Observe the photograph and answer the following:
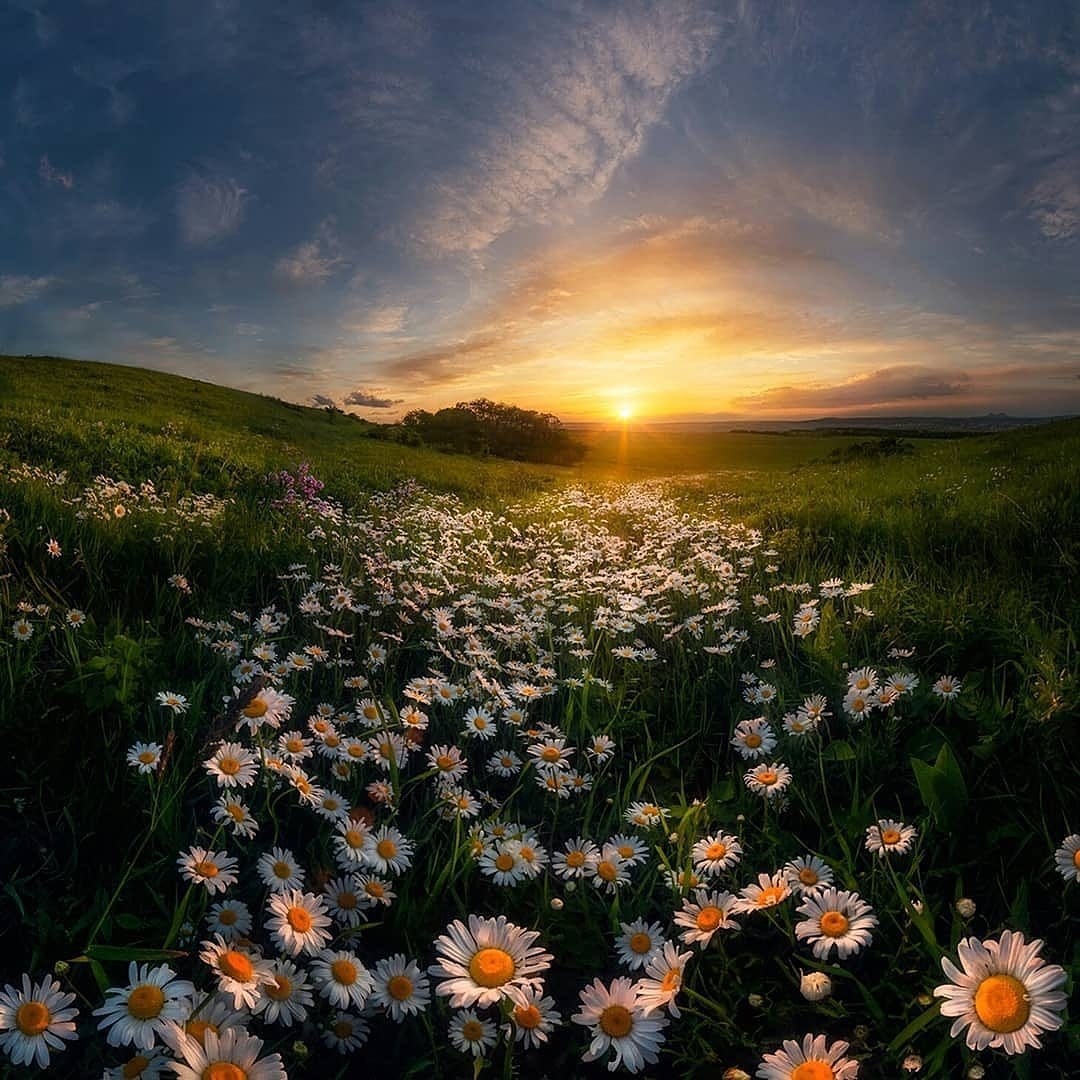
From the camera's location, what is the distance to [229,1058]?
1447 millimetres

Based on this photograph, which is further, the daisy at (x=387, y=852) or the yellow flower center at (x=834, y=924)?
the daisy at (x=387, y=852)

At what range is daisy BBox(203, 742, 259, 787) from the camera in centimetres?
236

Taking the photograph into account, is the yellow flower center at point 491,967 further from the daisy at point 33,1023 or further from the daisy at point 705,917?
the daisy at point 33,1023

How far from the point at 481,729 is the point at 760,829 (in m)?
1.41

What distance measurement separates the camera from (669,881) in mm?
2443

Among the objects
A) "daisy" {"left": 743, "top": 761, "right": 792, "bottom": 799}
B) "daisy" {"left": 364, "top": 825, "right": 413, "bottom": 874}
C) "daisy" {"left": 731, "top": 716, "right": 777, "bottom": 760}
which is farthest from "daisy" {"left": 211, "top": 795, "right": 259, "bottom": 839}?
"daisy" {"left": 731, "top": 716, "right": 777, "bottom": 760}

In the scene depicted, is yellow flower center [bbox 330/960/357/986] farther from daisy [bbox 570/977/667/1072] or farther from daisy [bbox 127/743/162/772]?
daisy [bbox 127/743/162/772]

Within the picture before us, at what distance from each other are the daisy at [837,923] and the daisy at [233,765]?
72.6 inches

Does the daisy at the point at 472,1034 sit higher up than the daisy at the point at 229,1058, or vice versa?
the daisy at the point at 229,1058

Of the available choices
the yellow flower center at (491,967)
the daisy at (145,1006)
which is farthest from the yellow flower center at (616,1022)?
the daisy at (145,1006)

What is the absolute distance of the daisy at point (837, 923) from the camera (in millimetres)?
1854

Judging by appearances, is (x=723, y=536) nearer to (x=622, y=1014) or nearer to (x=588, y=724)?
(x=588, y=724)

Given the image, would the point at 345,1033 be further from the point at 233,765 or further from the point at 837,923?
the point at 837,923

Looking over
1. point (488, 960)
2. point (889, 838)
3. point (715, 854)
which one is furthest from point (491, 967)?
point (889, 838)
